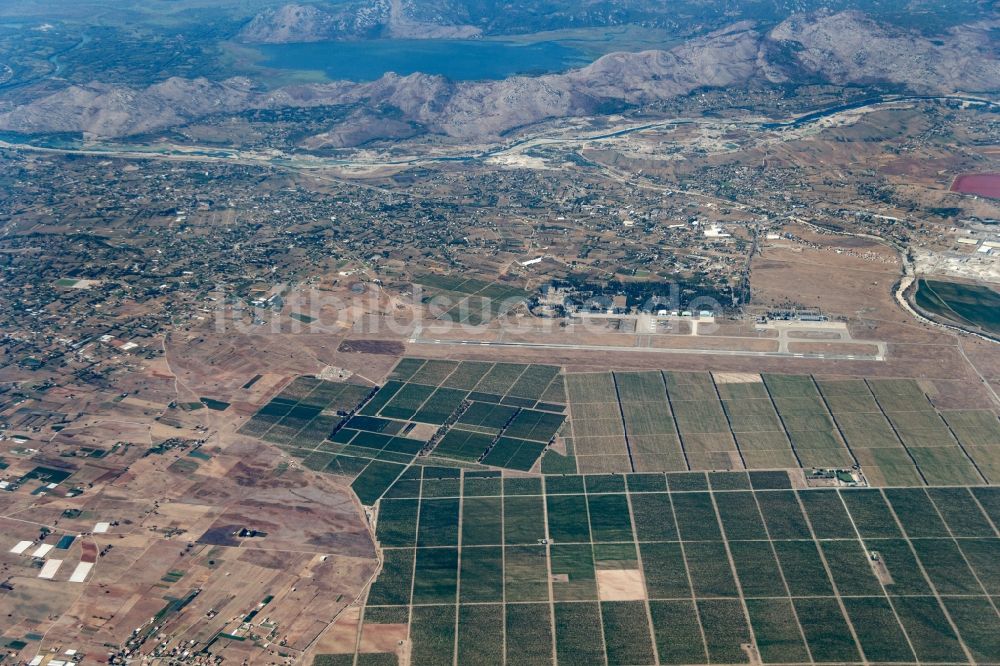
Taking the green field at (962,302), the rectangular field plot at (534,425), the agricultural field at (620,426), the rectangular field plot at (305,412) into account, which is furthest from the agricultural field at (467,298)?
the green field at (962,302)

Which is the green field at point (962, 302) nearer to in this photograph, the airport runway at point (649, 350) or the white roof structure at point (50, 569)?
the airport runway at point (649, 350)

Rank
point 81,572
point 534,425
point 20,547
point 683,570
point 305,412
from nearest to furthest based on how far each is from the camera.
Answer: point 683,570 → point 81,572 → point 20,547 → point 534,425 → point 305,412

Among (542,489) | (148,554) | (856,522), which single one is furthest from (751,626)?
(148,554)

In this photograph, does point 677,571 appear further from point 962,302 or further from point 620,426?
point 962,302

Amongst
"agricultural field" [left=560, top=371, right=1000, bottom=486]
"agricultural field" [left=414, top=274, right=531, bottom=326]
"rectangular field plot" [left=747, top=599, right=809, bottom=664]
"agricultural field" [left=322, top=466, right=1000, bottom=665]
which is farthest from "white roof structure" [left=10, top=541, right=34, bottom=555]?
"rectangular field plot" [left=747, top=599, right=809, bottom=664]

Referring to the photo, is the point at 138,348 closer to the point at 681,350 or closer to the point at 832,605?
the point at 681,350

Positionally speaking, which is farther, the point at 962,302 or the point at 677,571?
the point at 962,302

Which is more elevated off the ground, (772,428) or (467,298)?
(467,298)

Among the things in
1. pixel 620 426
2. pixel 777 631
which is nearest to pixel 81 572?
pixel 620 426

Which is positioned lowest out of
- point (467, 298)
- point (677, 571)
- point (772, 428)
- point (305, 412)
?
point (677, 571)
